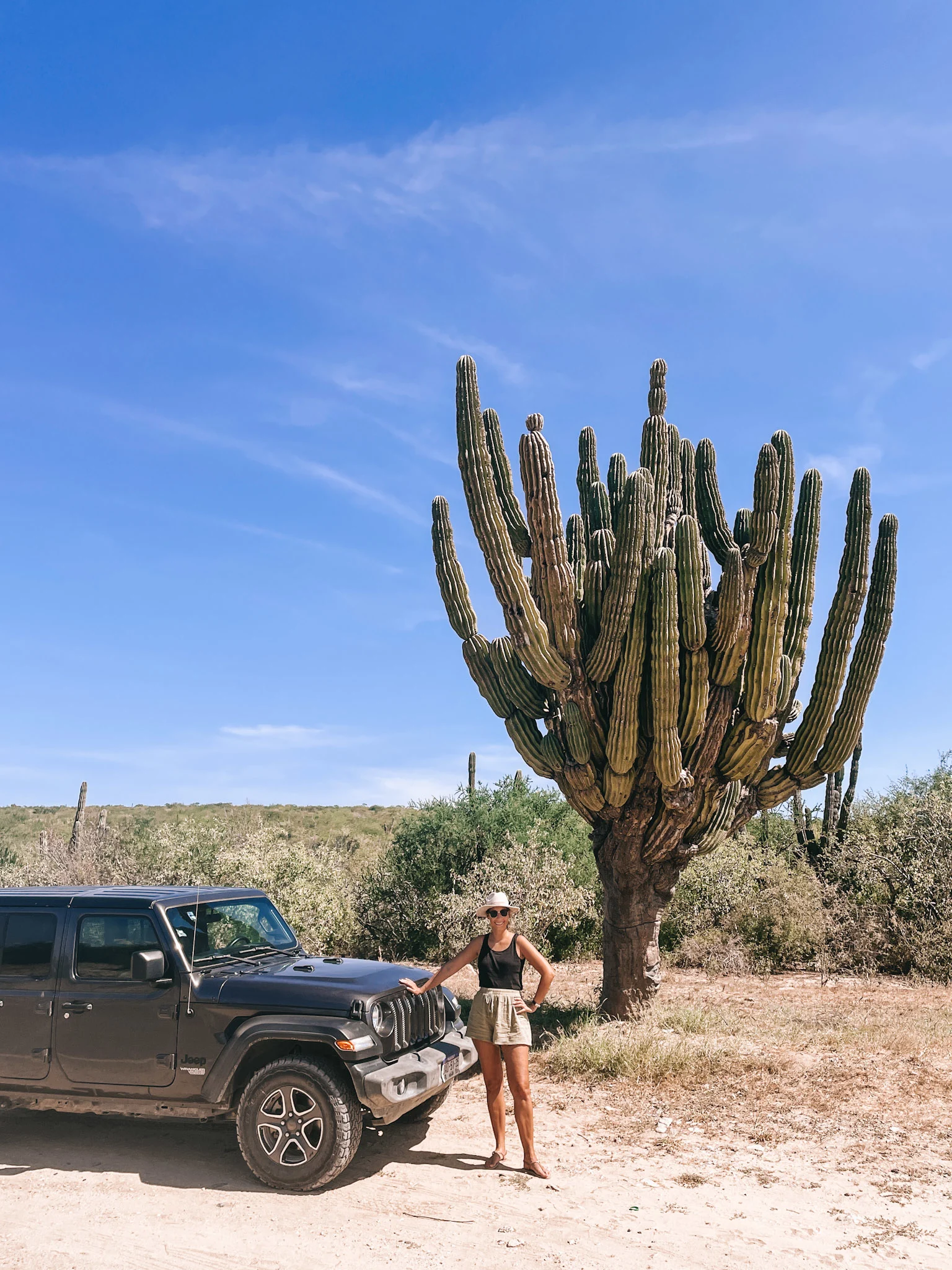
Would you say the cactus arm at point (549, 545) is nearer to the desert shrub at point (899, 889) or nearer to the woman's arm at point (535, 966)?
the woman's arm at point (535, 966)

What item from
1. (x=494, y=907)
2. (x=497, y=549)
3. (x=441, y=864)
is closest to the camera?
(x=494, y=907)

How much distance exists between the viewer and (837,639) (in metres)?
11.4

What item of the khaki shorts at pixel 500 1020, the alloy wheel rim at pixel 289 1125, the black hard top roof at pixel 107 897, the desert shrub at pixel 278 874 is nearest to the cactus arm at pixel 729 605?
the khaki shorts at pixel 500 1020

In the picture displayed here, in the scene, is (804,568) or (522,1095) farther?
(804,568)

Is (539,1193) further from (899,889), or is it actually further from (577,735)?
(899,889)

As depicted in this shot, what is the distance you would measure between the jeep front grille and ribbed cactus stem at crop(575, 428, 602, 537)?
7.14 metres

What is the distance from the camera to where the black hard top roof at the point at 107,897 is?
21.7 feet

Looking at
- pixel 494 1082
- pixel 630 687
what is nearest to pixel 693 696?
pixel 630 687

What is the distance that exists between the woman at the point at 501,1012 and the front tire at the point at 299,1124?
88 centimetres

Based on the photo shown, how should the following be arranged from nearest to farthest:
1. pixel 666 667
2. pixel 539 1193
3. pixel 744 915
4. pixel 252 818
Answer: pixel 539 1193 → pixel 666 667 → pixel 744 915 → pixel 252 818

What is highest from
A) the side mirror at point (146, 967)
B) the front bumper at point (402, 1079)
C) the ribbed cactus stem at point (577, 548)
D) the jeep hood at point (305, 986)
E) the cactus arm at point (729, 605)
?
the ribbed cactus stem at point (577, 548)

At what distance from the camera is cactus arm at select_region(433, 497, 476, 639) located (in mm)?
11875

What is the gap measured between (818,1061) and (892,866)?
795 cm

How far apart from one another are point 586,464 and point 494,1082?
27.7 ft
